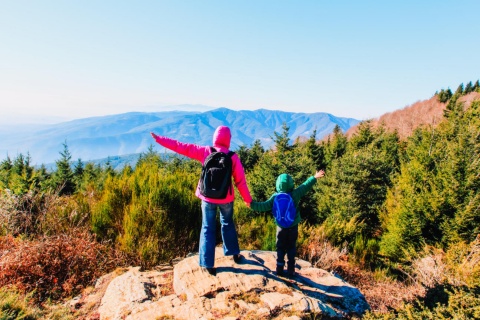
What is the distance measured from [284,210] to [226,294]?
1.27 meters

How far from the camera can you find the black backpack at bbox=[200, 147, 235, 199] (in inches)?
133

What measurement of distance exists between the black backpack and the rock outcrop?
3.64 feet

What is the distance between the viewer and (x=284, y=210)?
3773 millimetres

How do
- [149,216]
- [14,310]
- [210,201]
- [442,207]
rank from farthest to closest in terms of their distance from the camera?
1. [442,207]
2. [149,216]
3. [210,201]
4. [14,310]

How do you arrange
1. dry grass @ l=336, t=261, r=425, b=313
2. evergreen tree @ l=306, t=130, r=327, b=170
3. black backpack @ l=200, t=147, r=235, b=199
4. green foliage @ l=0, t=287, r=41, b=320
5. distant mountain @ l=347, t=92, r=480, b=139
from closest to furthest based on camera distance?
1. green foliage @ l=0, t=287, r=41, b=320
2. black backpack @ l=200, t=147, r=235, b=199
3. dry grass @ l=336, t=261, r=425, b=313
4. evergreen tree @ l=306, t=130, r=327, b=170
5. distant mountain @ l=347, t=92, r=480, b=139

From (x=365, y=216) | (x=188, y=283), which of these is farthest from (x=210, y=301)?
(x=365, y=216)

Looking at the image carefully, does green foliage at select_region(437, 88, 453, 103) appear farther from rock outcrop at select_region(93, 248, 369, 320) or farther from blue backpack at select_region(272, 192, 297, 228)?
blue backpack at select_region(272, 192, 297, 228)

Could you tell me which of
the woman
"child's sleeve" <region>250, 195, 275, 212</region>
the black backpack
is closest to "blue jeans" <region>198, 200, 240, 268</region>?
the woman

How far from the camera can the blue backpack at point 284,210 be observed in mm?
3752

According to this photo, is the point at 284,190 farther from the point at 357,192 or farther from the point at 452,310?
the point at 357,192

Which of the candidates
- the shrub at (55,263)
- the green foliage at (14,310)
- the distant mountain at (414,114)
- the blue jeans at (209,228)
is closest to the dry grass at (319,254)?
the blue jeans at (209,228)

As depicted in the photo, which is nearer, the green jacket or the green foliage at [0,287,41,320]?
the green foliage at [0,287,41,320]

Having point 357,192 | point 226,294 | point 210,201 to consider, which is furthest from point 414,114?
point 226,294

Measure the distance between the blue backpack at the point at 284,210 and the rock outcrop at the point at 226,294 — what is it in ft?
2.39
